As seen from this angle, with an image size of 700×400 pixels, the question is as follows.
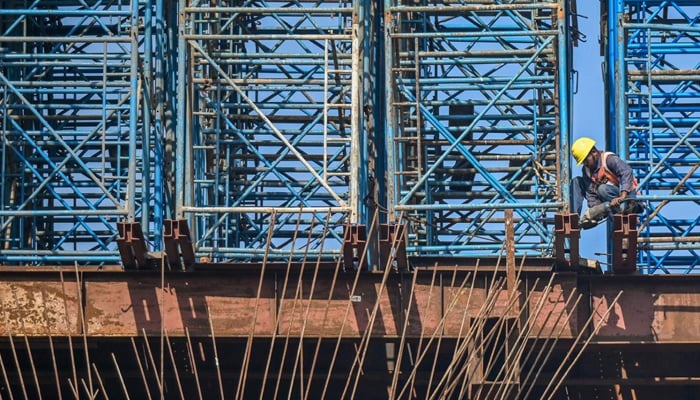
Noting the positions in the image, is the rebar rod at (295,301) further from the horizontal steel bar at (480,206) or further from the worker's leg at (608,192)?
the worker's leg at (608,192)

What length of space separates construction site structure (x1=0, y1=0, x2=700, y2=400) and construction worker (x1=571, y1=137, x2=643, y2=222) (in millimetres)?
301

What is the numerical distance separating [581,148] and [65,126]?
10.6 metres

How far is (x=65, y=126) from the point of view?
3266 centimetres

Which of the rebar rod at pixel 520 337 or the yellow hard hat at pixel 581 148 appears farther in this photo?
the yellow hard hat at pixel 581 148

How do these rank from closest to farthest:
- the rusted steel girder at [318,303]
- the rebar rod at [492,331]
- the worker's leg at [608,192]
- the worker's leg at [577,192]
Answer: the rebar rod at [492,331], the rusted steel girder at [318,303], the worker's leg at [608,192], the worker's leg at [577,192]

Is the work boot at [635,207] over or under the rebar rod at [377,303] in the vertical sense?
over

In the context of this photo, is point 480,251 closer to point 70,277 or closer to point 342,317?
point 342,317

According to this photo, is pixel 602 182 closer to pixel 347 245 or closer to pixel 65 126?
pixel 347 245

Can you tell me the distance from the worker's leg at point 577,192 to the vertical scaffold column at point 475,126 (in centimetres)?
27

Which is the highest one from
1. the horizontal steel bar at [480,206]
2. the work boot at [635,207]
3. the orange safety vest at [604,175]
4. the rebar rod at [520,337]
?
the orange safety vest at [604,175]

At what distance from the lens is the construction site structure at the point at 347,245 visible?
79.5ft

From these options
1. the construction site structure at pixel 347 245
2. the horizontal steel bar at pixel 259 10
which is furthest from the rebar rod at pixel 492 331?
the horizontal steel bar at pixel 259 10

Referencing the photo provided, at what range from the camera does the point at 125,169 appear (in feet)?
104

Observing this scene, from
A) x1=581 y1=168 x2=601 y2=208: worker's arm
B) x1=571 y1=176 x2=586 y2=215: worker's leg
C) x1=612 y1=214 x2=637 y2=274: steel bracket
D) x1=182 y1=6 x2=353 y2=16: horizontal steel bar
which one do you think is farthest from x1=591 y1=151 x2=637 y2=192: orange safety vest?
x1=182 y1=6 x2=353 y2=16: horizontal steel bar
